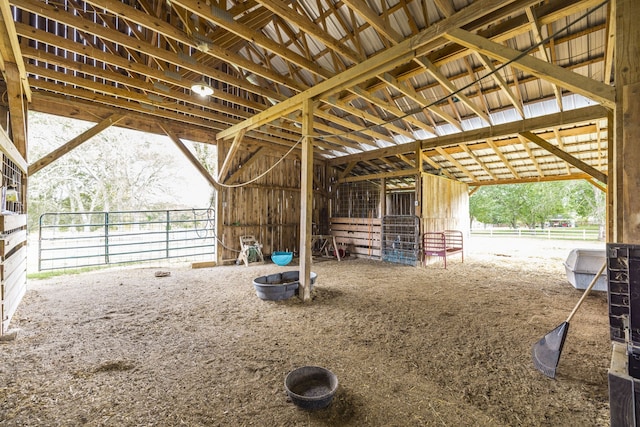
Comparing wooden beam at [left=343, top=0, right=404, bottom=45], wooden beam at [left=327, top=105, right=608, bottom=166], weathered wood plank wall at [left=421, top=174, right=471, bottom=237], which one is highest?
wooden beam at [left=343, top=0, right=404, bottom=45]

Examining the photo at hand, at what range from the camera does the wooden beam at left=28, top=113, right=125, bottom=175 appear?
4.71m

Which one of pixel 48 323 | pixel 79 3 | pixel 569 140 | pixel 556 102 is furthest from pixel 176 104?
pixel 569 140

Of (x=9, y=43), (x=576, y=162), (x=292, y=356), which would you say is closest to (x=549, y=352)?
(x=292, y=356)

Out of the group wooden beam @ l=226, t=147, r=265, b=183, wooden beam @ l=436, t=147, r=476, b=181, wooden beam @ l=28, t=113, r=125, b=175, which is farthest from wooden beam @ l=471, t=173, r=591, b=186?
wooden beam @ l=28, t=113, r=125, b=175

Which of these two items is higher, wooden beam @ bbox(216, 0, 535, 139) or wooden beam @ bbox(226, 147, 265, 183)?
wooden beam @ bbox(216, 0, 535, 139)

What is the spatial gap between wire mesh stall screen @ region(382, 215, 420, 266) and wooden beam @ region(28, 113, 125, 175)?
262 inches

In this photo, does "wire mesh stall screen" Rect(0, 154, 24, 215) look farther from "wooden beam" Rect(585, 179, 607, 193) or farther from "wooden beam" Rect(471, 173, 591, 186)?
"wooden beam" Rect(585, 179, 607, 193)

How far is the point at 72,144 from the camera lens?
509 centimetres

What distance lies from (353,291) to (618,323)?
3.41 m

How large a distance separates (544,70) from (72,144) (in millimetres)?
7190

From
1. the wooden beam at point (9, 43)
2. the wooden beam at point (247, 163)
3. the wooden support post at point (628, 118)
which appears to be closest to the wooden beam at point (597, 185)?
the wooden support post at point (628, 118)

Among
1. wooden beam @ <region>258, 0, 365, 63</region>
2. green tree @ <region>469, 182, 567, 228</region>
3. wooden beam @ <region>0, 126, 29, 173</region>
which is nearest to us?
wooden beam @ <region>0, 126, 29, 173</region>

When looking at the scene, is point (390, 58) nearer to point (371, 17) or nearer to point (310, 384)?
point (371, 17)

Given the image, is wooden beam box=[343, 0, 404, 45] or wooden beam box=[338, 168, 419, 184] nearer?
wooden beam box=[343, 0, 404, 45]
